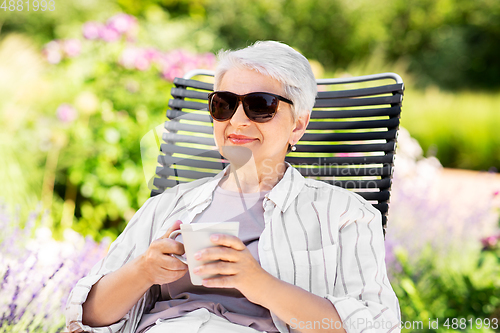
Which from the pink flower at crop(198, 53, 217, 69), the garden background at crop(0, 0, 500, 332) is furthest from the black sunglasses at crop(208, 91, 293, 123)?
the pink flower at crop(198, 53, 217, 69)

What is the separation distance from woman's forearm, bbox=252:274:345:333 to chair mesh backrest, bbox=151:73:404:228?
0.83 metres

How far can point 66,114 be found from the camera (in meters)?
4.02

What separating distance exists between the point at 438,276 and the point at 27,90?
4219 mm

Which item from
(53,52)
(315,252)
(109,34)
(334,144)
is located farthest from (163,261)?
(53,52)

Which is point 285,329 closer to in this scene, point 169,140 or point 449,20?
point 169,140

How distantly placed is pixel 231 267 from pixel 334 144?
50.7 inches

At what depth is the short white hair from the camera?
1.61 metres

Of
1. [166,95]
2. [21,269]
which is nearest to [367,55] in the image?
[166,95]

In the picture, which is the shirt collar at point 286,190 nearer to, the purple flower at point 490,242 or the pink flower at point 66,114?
the purple flower at point 490,242

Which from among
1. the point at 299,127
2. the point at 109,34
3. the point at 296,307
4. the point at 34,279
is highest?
the point at 109,34

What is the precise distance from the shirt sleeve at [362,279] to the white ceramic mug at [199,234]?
46 cm

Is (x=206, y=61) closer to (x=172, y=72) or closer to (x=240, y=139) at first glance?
(x=172, y=72)

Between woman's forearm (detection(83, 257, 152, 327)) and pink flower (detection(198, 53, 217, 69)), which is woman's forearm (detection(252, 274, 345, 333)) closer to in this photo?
woman's forearm (detection(83, 257, 152, 327))

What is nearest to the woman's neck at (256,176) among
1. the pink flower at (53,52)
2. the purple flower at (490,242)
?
the purple flower at (490,242)
